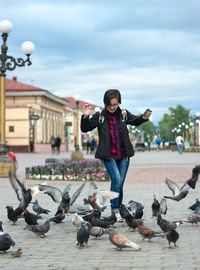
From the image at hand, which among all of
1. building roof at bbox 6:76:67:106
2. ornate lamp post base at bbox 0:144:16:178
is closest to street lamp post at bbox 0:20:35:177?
ornate lamp post base at bbox 0:144:16:178

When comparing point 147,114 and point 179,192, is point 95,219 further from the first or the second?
point 147,114

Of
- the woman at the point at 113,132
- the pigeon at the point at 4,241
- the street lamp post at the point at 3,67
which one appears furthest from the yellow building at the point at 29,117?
the pigeon at the point at 4,241

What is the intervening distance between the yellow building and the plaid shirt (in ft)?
151

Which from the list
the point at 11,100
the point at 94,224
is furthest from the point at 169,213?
the point at 11,100

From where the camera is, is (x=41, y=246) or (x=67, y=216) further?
(x=67, y=216)

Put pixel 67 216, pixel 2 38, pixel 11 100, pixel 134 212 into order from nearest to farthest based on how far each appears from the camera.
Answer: pixel 134 212
pixel 67 216
pixel 2 38
pixel 11 100

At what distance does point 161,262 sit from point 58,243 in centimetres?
159

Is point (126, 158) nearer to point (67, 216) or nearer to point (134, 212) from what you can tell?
point (134, 212)

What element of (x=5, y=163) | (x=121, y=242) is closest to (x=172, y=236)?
(x=121, y=242)

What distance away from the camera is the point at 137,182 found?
15.9m

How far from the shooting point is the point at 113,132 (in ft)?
24.5

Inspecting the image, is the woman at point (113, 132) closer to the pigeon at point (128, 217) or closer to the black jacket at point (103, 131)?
the black jacket at point (103, 131)

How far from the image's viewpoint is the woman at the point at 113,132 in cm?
736

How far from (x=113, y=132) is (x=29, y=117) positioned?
52794 millimetres
